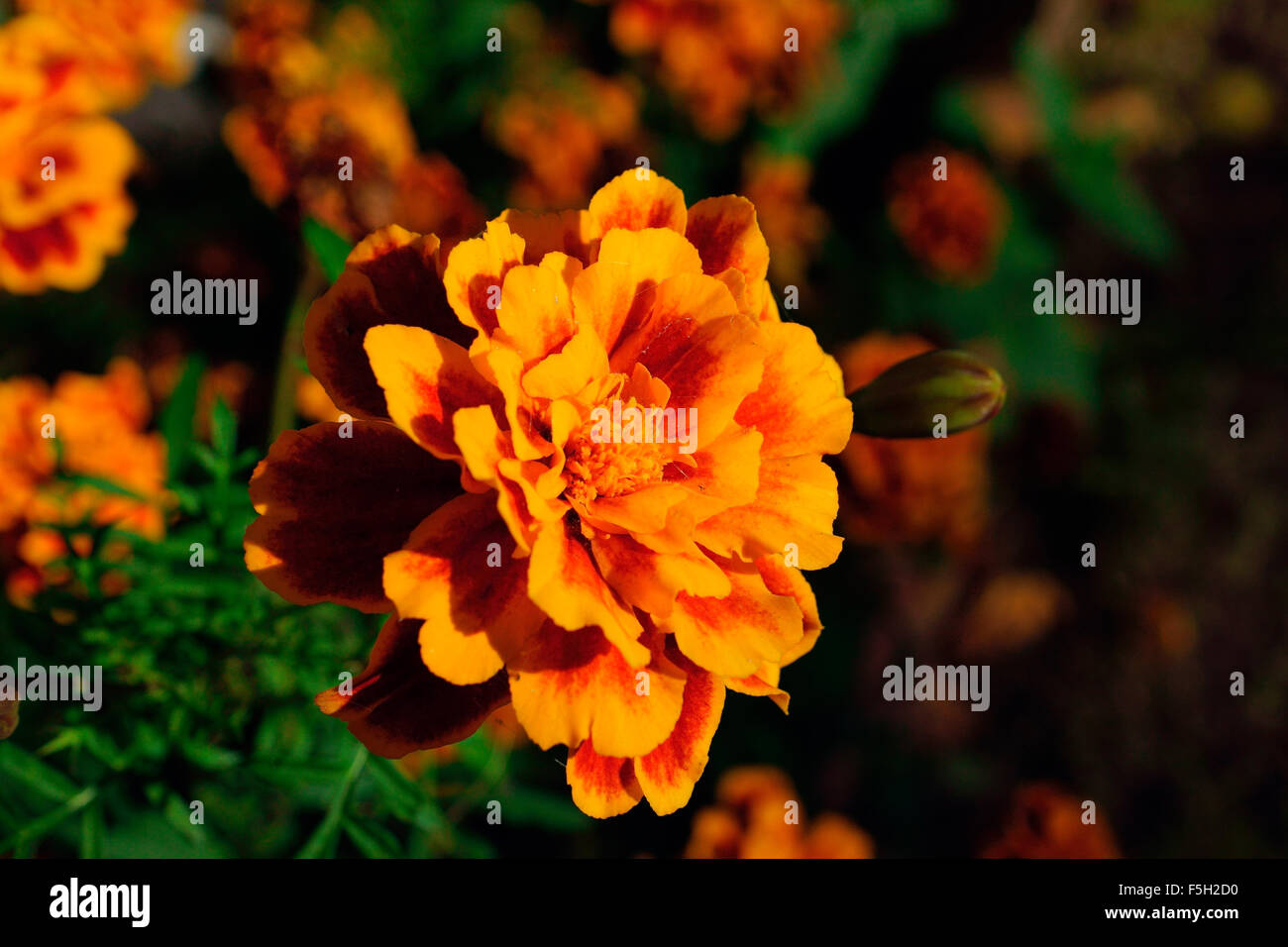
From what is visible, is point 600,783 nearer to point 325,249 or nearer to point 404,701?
point 404,701

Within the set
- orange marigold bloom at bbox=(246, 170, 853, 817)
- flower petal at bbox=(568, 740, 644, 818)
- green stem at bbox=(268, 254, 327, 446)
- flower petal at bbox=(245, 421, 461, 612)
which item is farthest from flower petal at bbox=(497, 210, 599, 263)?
green stem at bbox=(268, 254, 327, 446)

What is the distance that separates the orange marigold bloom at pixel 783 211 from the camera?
2633 mm

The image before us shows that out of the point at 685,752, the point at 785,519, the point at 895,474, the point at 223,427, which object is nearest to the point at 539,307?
the point at 785,519

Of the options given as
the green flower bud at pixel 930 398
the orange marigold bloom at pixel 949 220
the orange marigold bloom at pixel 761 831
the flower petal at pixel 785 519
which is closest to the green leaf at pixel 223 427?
the flower petal at pixel 785 519

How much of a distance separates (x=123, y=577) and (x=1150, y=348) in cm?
344

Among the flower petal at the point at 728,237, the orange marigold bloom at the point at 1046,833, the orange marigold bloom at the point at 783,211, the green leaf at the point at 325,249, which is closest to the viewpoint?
the flower petal at the point at 728,237

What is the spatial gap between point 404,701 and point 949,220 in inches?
90.4

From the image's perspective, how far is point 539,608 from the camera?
0.91 m

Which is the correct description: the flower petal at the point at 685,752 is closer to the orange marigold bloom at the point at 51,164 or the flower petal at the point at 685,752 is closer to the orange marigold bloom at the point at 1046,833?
the orange marigold bloom at the point at 51,164

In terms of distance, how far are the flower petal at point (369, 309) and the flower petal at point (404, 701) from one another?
0.76 ft

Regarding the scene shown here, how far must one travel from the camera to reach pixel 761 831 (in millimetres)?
1935

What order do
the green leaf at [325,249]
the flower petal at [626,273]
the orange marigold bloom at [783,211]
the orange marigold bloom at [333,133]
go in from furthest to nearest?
the orange marigold bloom at [783,211]
the orange marigold bloom at [333,133]
the green leaf at [325,249]
the flower petal at [626,273]

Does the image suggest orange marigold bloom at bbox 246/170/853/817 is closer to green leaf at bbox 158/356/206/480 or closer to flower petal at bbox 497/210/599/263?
flower petal at bbox 497/210/599/263

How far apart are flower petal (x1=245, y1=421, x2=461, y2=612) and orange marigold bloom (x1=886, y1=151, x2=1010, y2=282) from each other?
216 centimetres
